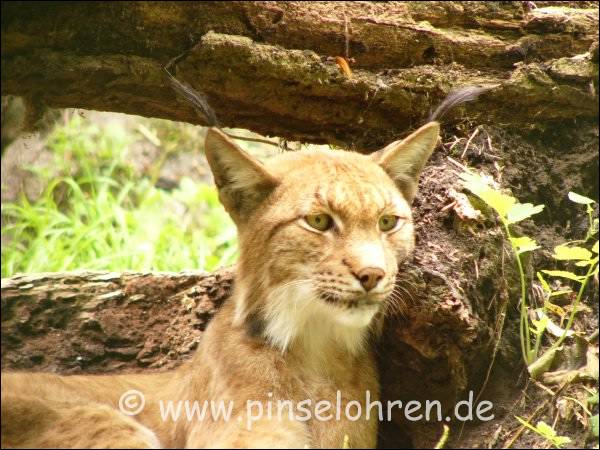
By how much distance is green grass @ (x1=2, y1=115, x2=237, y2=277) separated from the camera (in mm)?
6723

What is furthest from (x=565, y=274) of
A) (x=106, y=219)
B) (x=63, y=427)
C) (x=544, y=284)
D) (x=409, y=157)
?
(x=106, y=219)

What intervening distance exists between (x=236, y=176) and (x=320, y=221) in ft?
1.61

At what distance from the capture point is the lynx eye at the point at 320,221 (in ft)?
12.8

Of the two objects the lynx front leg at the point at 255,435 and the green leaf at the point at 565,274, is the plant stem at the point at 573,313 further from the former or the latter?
the lynx front leg at the point at 255,435

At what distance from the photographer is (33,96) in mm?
4223

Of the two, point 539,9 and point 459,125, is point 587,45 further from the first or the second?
point 459,125

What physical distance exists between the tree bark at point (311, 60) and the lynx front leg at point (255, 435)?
177 centimetres

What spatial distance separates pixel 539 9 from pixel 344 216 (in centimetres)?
192

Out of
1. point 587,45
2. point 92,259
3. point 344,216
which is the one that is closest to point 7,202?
point 92,259

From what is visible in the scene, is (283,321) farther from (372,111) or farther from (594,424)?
(594,424)

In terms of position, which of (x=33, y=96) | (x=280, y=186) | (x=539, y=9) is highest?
(x=539, y=9)

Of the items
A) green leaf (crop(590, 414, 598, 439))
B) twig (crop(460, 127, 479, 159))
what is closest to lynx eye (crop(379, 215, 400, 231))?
twig (crop(460, 127, 479, 159))

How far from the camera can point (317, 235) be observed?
3.84m

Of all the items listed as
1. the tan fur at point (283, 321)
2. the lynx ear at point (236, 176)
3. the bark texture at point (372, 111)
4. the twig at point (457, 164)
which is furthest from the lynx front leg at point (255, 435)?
the twig at point (457, 164)
